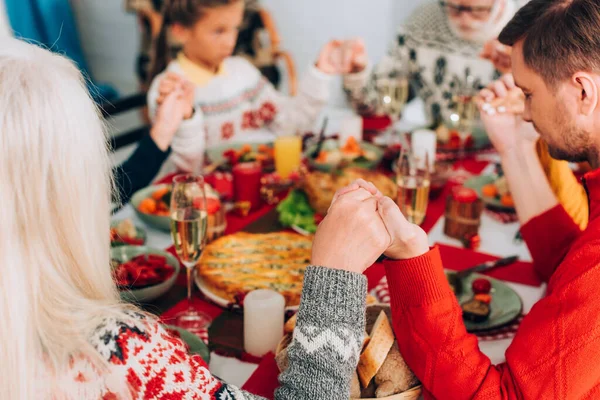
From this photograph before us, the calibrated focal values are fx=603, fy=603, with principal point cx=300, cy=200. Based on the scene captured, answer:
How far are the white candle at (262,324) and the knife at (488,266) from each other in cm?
43

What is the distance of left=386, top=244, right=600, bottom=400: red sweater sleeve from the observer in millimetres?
813

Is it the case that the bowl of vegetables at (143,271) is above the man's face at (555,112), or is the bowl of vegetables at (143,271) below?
below

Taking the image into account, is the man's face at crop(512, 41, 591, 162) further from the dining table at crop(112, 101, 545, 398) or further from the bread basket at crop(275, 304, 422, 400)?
the bread basket at crop(275, 304, 422, 400)

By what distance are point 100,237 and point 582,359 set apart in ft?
2.17

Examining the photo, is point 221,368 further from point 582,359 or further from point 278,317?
point 582,359

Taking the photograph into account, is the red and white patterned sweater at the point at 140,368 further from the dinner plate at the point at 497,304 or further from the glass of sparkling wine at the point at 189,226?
the dinner plate at the point at 497,304

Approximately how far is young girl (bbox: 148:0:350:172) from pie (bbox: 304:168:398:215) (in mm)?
762

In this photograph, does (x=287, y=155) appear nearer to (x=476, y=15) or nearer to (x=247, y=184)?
(x=247, y=184)

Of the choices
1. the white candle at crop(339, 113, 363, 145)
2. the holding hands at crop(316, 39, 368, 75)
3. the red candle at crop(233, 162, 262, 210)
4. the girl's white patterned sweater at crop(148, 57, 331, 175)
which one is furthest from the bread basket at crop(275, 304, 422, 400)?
the holding hands at crop(316, 39, 368, 75)

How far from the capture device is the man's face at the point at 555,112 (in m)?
1.00

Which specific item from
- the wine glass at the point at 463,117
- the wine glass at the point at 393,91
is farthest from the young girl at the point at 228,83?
the wine glass at the point at 463,117

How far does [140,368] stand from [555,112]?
0.78 metres

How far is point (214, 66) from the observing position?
260cm

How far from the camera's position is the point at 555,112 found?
1.03 meters
